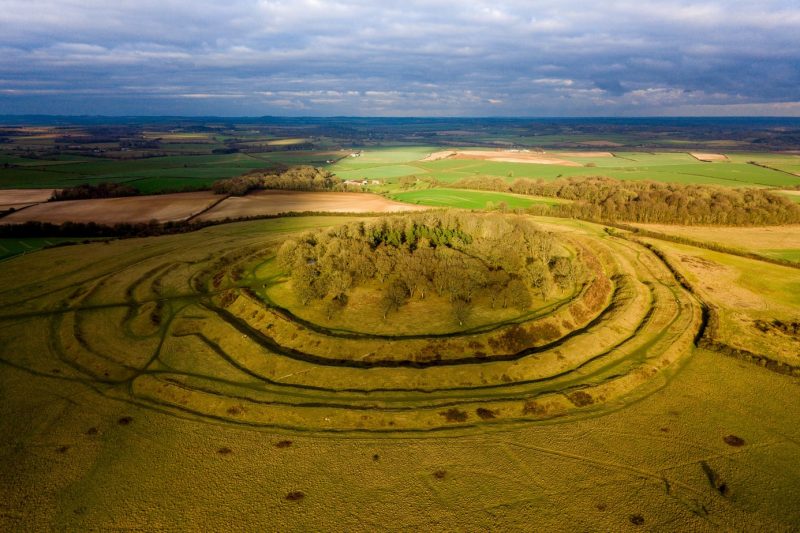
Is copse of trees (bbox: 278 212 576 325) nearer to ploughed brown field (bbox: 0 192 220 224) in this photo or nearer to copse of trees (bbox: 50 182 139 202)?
ploughed brown field (bbox: 0 192 220 224)

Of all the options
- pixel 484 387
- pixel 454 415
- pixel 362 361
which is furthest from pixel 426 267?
pixel 454 415

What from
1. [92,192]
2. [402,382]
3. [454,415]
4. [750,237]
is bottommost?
[454,415]

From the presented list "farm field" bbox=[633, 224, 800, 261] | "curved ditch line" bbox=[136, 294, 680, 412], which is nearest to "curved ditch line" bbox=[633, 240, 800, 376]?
"curved ditch line" bbox=[136, 294, 680, 412]

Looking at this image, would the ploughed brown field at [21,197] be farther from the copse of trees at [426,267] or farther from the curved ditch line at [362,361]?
the curved ditch line at [362,361]

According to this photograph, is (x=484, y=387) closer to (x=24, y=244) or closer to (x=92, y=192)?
(x=24, y=244)

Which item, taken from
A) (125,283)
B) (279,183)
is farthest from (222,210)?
(125,283)

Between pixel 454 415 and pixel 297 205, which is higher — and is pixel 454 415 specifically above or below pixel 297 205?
below

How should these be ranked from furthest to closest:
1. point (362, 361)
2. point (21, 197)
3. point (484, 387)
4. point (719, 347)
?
point (21, 197) → point (719, 347) → point (362, 361) → point (484, 387)
